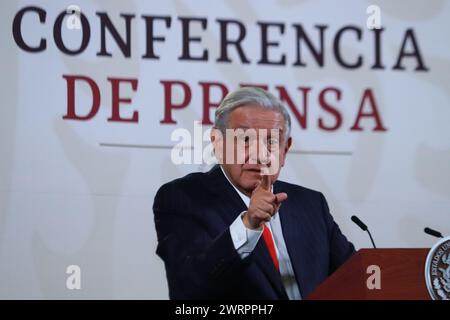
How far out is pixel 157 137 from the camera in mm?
4727

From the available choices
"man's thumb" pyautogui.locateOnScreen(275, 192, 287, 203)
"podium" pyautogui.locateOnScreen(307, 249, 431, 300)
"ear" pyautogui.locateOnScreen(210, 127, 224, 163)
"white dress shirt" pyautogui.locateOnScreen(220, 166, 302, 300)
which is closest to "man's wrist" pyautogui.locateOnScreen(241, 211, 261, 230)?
"white dress shirt" pyautogui.locateOnScreen(220, 166, 302, 300)

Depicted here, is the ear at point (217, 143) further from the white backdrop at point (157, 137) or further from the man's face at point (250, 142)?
the white backdrop at point (157, 137)

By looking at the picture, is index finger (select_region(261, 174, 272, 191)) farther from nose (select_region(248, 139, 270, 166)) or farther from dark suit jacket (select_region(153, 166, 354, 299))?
nose (select_region(248, 139, 270, 166))

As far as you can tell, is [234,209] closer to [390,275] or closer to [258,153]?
[258,153]

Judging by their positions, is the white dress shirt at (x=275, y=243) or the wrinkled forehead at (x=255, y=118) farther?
the wrinkled forehead at (x=255, y=118)

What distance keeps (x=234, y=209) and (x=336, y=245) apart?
533mm

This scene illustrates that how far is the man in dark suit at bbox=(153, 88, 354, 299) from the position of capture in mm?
4105

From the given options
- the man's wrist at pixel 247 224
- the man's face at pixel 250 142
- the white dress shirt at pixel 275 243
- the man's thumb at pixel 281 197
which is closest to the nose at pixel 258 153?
the man's face at pixel 250 142

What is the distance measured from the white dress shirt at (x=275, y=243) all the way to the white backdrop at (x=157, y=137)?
527mm

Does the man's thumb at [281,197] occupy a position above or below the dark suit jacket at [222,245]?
above

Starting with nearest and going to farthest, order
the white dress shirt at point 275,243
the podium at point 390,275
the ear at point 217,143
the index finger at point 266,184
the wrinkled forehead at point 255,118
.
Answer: the podium at point 390,275, the index finger at point 266,184, the white dress shirt at point 275,243, the wrinkled forehead at point 255,118, the ear at point 217,143

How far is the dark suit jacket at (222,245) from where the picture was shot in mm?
4012

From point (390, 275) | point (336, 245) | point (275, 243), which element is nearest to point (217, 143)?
point (275, 243)
